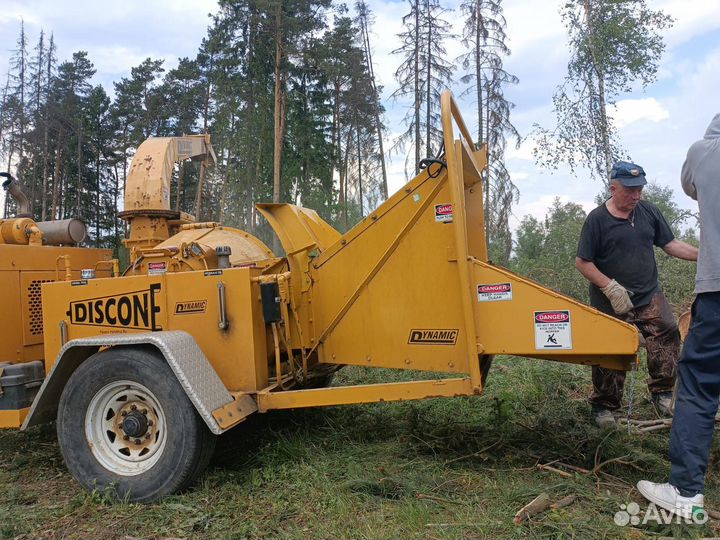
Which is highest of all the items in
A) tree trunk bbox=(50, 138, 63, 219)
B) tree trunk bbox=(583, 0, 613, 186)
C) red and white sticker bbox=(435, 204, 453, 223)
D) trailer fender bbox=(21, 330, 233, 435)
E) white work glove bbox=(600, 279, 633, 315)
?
tree trunk bbox=(50, 138, 63, 219)

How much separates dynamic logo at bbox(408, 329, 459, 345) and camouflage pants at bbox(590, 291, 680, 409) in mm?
1558

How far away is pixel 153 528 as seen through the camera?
3053mm

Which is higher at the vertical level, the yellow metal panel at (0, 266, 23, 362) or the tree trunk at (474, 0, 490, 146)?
the tree trunk at (474, 0, 490, 146)

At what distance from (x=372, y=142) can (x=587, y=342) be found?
2318cm

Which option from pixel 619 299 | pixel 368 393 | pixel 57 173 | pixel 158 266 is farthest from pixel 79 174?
pixel 619 299

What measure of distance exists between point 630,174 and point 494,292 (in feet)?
5.17

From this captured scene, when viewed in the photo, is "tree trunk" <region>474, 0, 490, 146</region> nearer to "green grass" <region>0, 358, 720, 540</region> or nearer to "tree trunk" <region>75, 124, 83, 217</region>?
"green grass" <region>0, 358, 720, 540</region>

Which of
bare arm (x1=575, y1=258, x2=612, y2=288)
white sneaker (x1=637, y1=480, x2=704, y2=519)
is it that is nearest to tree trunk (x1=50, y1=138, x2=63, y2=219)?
bare arm (x1=575, y1=258, x2=612, y2=288)

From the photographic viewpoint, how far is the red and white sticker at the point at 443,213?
3.41 metres

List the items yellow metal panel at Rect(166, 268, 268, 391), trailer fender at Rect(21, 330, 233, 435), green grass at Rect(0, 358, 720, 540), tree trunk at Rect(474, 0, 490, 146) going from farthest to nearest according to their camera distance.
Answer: tree trunk at Rect(474, 0, 490, 146), yellow metal panel at Rect(166, 268, 268, 391), trailer fender at Rect(21, 330, 233, 435), green grass at Rect(0, 358, 720, 540)

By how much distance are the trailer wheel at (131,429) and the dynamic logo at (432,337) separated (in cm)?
152

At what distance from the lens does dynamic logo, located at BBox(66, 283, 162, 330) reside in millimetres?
3814

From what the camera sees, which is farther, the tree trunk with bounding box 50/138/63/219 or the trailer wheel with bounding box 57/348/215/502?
the tree trunk with bounding box 50/138/63/219

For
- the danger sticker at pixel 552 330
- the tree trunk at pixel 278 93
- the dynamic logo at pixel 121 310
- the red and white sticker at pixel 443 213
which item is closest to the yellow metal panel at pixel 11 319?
the dynamic logo at pixel 121 310
